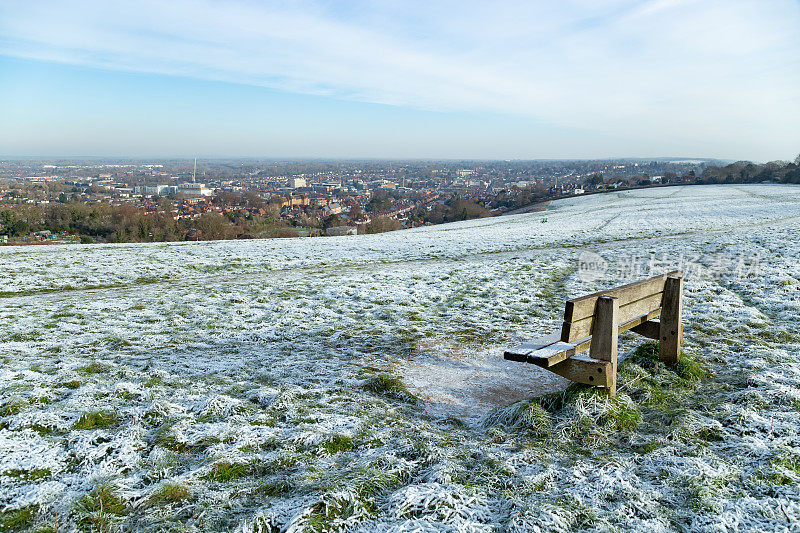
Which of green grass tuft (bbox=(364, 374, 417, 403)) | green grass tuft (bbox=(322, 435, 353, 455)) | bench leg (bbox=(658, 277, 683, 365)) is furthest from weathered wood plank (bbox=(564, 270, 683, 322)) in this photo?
green grass tuft (bbox=(322, 435, 353, 455))

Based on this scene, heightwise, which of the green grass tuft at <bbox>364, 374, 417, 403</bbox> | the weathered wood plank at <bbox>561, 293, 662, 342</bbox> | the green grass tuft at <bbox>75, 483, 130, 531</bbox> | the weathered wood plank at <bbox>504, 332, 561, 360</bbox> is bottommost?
the green grass tuft at <bbox>364, 374, 417, 403</bbox>

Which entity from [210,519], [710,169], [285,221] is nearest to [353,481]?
[210,519]

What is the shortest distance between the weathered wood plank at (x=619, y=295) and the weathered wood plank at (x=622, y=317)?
5cm

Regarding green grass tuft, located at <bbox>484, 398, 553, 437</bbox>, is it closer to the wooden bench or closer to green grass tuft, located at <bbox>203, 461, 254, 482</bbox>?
the wooden bench

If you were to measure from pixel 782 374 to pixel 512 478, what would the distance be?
4.35 meters

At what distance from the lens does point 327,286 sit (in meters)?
12.6

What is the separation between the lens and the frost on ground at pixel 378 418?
11.7ft

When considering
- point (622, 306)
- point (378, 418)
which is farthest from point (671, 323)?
point (378, 418)

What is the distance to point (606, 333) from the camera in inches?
202

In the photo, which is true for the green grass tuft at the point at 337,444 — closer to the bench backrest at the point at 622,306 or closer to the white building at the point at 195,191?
Answer: the bench backrest at the point at 622,306

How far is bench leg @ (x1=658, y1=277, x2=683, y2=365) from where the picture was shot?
622cm

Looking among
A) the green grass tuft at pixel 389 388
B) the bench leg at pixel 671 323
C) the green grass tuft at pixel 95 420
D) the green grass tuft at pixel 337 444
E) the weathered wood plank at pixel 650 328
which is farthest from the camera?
the weathered wood plank at pixel 650 328

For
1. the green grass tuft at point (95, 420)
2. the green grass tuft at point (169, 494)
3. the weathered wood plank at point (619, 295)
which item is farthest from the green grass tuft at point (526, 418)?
the green grass tuft at point (95, 420)

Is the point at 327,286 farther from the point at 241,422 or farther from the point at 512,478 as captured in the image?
the point at 512,478
